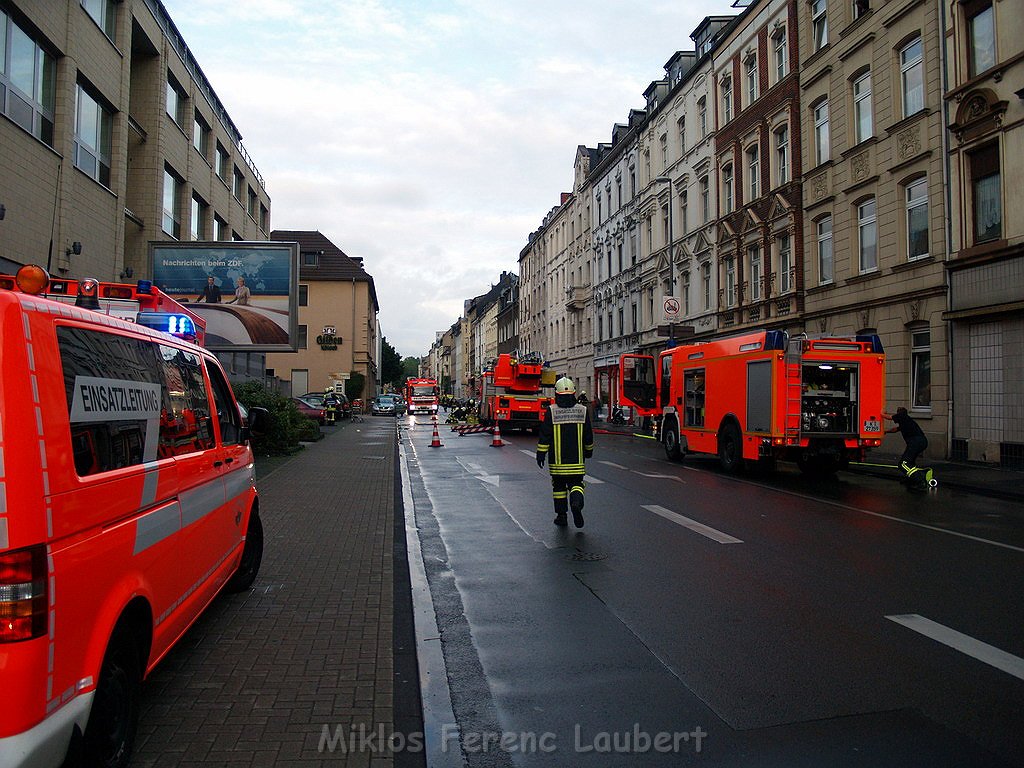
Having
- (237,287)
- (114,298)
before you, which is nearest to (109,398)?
(114,298)

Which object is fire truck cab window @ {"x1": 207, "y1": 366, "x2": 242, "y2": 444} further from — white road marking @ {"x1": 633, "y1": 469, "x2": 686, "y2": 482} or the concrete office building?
white road marking @ {"x1": 633, "y1": 469, "x2": 686, "y2": 482}

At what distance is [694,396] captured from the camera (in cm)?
1758

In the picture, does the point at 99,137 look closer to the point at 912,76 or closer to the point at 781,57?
the point at 912,76

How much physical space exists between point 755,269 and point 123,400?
2769 centimetres

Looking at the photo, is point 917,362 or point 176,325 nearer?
point 176,325

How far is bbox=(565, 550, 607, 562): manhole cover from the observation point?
744cm

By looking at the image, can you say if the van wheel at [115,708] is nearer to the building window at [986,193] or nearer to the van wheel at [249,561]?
the van wheel at [249,561]

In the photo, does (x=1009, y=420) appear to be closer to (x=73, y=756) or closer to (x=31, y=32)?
(x=73, y=756)

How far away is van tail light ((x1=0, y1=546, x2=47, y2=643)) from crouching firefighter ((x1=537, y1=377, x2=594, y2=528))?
6692 millimetres

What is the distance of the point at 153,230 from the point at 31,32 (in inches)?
312

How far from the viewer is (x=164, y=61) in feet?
74.5

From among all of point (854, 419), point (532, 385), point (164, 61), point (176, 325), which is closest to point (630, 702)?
point (176, 325)

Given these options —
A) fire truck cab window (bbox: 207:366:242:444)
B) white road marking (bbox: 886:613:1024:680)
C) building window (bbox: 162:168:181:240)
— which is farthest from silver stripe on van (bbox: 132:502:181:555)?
building window (bbox: 162:168:181:240)

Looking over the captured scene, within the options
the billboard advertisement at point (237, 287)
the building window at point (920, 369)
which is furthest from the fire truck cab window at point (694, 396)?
the billboard advertisement at point (237, 287)
